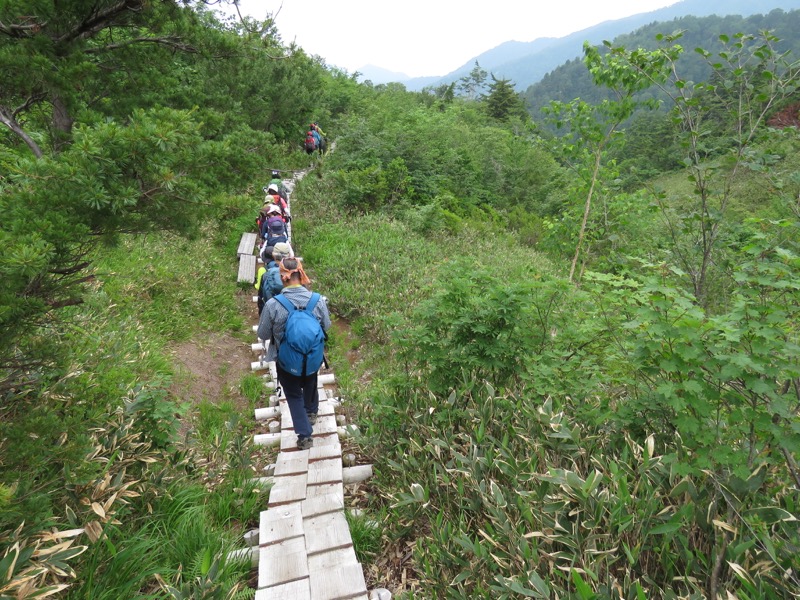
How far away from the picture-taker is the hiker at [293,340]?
448cm

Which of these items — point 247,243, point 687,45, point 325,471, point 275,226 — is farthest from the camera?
point 687,45

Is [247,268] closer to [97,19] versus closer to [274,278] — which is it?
[274,278]

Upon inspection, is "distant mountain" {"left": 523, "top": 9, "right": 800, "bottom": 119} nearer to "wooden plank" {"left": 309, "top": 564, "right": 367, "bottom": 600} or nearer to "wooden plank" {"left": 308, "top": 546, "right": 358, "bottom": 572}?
"wooden plank" {"left": 308, "top": 546, "right": 358, "bottom": 572}

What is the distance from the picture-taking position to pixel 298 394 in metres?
4.69

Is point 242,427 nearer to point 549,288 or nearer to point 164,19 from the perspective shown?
point 549,288

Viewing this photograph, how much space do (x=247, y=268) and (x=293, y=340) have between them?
6301mm

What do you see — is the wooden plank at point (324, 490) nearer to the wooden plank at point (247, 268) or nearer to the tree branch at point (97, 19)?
the tree branch at point (97, 19)

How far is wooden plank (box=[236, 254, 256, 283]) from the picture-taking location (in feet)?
31.9

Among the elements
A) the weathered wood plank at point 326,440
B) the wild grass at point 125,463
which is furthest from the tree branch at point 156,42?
the weathered wood plank at point 326,440

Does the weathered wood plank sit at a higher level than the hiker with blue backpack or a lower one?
lower

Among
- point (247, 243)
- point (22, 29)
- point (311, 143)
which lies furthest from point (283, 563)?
point (311, 143)

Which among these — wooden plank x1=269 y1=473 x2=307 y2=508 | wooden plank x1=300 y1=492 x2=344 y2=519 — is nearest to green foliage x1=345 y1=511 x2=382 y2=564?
wooden plank x1=300 y1=492 x2=344 y2=519

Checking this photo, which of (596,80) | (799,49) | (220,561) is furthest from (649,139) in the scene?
(799,49)

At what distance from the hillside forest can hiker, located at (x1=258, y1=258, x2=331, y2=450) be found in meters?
0.76
